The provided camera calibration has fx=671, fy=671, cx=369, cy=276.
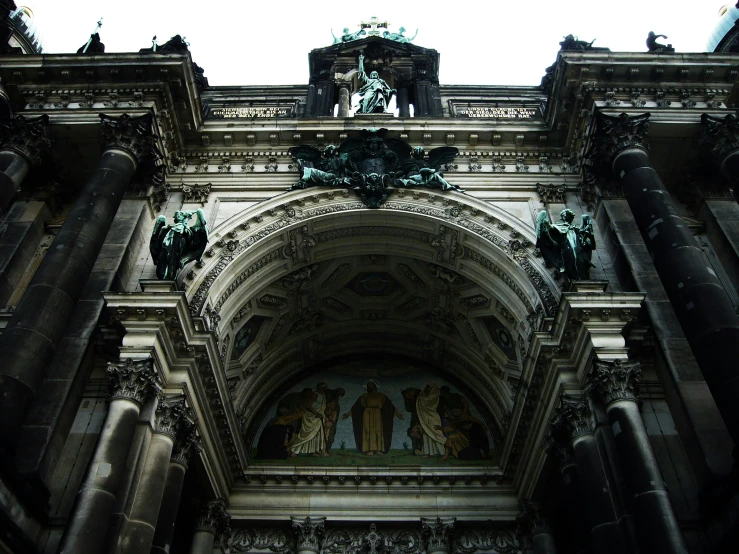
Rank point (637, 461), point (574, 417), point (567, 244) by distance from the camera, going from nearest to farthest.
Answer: point (637, 461) → point (574, 417) → point (567, 244)

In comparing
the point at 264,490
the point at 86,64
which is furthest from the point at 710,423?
the point at 86,64

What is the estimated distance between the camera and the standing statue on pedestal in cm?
1764

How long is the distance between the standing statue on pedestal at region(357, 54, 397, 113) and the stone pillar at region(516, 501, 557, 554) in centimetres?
1034

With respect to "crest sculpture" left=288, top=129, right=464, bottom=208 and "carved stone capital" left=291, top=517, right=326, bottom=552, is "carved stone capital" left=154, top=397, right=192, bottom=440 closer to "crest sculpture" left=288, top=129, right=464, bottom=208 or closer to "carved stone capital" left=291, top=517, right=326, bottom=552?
"carved stone capital" left=291, top=517, right=326, bottom=552

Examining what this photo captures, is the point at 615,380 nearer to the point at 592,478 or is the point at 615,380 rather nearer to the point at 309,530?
the point at 592,478

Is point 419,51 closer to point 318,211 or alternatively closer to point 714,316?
point 318,211

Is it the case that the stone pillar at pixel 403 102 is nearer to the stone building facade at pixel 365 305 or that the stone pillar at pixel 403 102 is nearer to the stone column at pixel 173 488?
the stone building facade at pixel 365 305

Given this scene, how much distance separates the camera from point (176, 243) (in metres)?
12.9

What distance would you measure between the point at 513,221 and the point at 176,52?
28.9 feet

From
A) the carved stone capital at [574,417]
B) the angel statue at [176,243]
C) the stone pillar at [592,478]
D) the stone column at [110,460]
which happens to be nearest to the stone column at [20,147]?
the angel statue at [176,243]

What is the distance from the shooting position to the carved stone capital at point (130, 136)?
47.2ft

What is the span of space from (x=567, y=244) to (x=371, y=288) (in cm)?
580

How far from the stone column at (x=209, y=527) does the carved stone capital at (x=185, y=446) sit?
235cm

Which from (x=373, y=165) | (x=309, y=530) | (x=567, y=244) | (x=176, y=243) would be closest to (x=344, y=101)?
(x=373, y=165)
